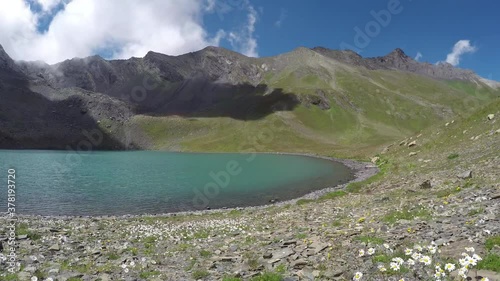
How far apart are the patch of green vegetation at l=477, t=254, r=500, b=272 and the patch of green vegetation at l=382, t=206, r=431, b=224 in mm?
7165

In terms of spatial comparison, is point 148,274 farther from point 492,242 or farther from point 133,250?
point 492,242

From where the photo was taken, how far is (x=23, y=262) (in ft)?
56.4

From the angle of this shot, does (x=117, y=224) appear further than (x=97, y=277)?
Yes

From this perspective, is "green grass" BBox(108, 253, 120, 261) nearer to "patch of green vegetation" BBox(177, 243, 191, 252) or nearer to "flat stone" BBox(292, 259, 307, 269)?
"patch of green vegetation" BBox(177, 243, 191, 252)

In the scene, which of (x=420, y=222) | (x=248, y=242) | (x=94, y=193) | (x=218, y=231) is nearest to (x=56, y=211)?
(x=94, y=193)

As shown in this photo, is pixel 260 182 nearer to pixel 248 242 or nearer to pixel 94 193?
pixel 94 193

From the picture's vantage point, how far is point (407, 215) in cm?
1927

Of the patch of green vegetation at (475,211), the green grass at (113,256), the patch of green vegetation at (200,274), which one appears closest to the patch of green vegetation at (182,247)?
the green grass at (113,256)

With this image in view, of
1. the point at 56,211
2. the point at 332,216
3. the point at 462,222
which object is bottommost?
the point at 56,211

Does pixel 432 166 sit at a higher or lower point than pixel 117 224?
higher

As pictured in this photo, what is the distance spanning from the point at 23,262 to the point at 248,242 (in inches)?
460

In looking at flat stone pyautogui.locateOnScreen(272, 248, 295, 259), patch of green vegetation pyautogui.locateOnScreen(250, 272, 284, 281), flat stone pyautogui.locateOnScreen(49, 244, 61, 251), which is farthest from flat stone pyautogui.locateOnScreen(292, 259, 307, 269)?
flat stone pyautogui.locateOnScreen(49, 244, 61, 251)

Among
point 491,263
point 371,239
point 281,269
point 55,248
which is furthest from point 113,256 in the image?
point 491,263

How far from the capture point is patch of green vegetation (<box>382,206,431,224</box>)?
18.5m
